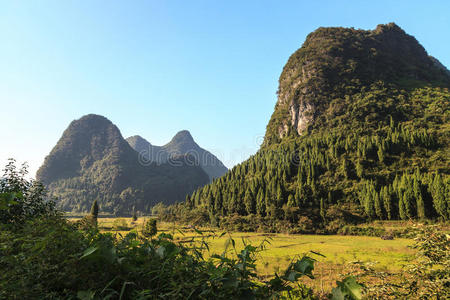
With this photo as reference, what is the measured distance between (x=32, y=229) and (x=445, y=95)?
196 m

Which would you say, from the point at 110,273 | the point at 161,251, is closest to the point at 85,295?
the point at 110,273

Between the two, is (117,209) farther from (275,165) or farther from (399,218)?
(399,218)

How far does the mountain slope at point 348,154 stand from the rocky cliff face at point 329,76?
2.79ft

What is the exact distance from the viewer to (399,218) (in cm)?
6228

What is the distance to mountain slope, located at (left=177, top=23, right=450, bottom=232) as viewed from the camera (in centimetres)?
6750

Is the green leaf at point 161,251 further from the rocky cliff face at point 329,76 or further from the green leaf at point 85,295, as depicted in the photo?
the rocky cliff face at point 329,76

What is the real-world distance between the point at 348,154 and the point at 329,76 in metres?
103

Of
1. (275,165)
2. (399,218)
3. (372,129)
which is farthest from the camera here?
(372,129)

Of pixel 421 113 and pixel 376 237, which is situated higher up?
pixel 421 113

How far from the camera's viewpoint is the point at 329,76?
174375 millimetres

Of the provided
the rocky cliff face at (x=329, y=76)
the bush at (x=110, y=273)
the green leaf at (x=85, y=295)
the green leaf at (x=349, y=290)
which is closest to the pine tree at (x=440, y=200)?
the green leaf at (x=349, y=290)

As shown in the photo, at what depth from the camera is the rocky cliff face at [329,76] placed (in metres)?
164

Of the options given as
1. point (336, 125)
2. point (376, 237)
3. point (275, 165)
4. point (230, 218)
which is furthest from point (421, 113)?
point (230, 218)

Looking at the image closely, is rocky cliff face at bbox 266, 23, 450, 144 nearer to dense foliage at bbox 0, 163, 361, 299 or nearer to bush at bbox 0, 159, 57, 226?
bush at bbox 0, 159, 57, 226
